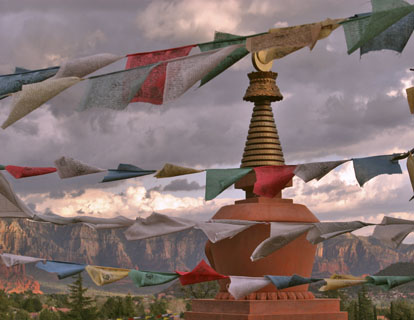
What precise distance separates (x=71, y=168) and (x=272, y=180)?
4238mm

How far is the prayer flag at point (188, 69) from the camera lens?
12.0 metres

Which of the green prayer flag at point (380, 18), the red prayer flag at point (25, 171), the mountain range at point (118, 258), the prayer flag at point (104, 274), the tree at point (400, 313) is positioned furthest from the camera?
the mountain range at point (118, 258)

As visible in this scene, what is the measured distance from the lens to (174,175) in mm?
13719

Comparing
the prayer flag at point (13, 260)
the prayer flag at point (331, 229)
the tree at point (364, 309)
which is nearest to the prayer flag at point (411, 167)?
the prayer flag at point (331, 229)

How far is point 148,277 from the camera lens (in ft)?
41.8

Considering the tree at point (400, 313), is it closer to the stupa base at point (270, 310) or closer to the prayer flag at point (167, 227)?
the stupa base at point (270, 310)

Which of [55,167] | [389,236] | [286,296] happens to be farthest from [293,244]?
[55,167]

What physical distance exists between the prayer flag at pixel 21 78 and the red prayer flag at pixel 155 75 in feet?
5.91

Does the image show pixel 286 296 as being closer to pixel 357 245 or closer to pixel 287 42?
pixel 287 42

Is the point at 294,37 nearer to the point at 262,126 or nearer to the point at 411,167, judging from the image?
the point at 411,167

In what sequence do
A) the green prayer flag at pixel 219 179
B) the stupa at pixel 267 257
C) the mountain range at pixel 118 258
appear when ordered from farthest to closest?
the mountain range at pixel 118 258
the stupa at pixel 267 257
the green prayer flag at pixel 219 179

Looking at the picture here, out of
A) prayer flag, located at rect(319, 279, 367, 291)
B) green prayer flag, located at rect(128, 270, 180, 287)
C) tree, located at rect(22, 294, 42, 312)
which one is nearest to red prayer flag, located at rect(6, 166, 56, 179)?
green prayer flag, located at rect(128, 270, 180, 287)

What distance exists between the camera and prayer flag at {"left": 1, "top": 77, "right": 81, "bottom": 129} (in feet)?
39.6

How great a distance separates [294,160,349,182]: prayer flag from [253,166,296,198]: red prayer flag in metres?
0.21
